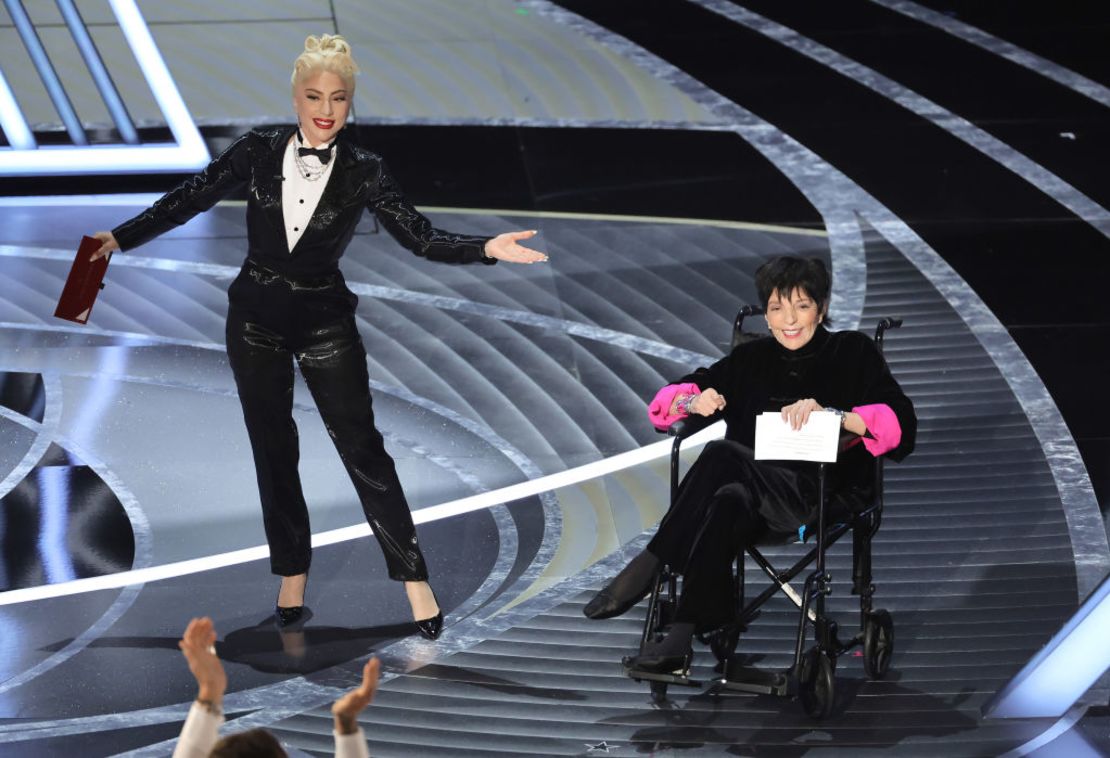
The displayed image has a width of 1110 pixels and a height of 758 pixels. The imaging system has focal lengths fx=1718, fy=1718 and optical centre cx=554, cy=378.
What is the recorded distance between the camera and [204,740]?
282 centimetres

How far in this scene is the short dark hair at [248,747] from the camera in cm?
253

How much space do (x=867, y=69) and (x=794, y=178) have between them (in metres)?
1.49

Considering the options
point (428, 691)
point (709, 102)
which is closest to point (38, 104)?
point (709, 102)

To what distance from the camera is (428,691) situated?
4496 millimetres

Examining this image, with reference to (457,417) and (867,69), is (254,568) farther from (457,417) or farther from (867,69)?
(867,69)

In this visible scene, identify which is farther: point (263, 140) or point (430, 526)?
point (430, 526)

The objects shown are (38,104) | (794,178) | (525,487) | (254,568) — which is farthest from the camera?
(38,104)

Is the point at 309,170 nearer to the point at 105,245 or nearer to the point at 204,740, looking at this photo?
the point at 105,245

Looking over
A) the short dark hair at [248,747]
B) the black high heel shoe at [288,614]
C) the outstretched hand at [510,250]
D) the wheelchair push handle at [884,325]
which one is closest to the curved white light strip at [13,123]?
the black high heel shoe at [288,614]

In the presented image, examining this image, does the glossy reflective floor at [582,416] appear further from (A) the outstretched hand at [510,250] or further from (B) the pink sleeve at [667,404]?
(A) the outstretched hand at [510,250]

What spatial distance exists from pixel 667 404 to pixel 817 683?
2.67ft

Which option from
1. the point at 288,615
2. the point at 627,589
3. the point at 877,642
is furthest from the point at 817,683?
the point at 288,615

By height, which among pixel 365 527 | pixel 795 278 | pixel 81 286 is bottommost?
pixel 365 527

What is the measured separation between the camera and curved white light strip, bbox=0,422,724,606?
506cm
